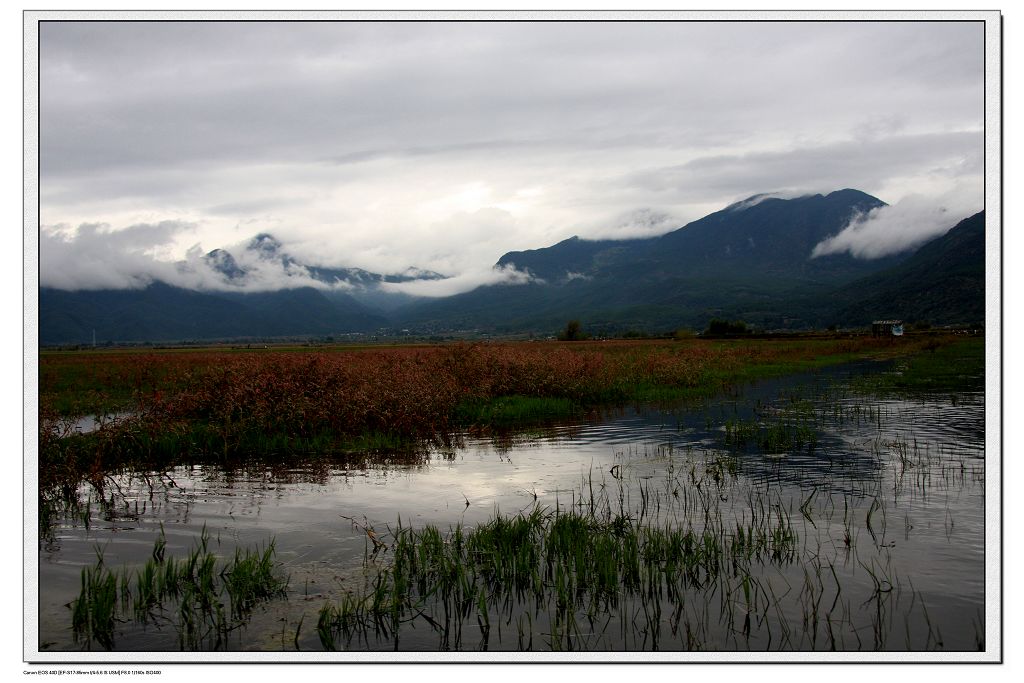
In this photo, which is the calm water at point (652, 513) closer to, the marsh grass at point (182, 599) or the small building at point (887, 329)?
the marsh grass at point (182, 599)

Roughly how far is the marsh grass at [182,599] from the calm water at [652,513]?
0.19m

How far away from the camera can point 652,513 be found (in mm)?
12805

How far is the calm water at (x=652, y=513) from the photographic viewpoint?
8102 millimetres

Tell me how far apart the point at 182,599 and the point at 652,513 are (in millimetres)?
7994

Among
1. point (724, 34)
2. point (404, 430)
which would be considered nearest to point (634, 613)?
point (724, 34)

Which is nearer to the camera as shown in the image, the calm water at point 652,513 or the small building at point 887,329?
the calm water at point 652,513

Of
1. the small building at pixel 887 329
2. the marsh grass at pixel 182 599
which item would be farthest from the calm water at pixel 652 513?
the small building at pixel 887 329

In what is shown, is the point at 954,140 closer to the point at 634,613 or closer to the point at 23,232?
the point at 634,613

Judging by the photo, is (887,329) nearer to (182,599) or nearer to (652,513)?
(652,513)

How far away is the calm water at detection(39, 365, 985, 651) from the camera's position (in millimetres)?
8102

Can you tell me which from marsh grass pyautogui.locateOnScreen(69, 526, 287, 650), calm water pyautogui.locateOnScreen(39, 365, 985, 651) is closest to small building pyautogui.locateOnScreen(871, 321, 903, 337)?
calm water pyautogui.locateOnScreen(39, 365, 985, 651)

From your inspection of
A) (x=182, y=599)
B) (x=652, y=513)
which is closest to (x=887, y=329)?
(x=652, y=513)

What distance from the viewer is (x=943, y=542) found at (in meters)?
10.8

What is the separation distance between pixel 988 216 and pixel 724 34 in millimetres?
4640
